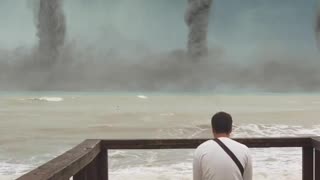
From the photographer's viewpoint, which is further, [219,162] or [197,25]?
[197,25]

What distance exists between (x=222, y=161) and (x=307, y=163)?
128cm

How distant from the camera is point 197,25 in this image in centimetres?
788

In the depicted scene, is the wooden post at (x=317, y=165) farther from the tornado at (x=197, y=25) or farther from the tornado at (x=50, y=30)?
the tornado at (x=50, y=30)

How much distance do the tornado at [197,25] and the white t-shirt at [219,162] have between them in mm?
5770

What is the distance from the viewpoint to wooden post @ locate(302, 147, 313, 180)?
297 centimetres

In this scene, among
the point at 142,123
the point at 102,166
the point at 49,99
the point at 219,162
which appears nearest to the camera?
the point at 219,162

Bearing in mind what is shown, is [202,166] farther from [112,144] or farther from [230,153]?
[112,144]

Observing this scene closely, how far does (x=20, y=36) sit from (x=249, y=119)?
3828 mm

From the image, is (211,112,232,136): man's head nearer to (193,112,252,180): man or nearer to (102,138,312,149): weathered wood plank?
(193,112,252,180): man

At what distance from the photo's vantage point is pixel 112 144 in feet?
9.64

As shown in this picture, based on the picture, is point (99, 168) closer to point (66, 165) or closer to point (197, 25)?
point (66, 165)

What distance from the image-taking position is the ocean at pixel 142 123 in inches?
286

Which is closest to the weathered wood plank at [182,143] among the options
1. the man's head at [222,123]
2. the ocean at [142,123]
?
the man's head at [222,123]

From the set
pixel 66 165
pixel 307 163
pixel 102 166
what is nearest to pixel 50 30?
pixel 102 166
